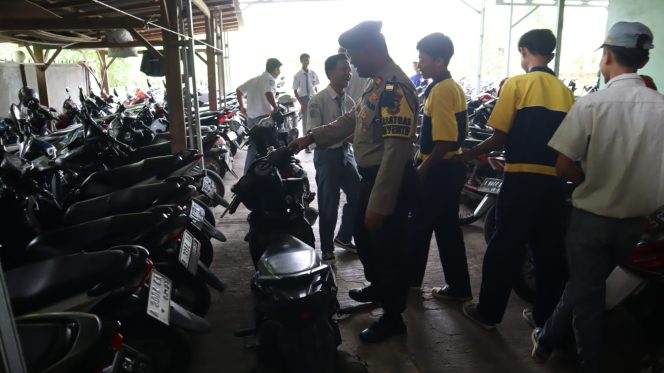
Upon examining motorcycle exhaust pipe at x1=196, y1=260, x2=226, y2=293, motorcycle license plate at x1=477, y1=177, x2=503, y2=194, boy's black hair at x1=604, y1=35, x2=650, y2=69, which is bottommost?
motorcycle exhaust pipe at x1=196, y1=260, x2=226, y2=293

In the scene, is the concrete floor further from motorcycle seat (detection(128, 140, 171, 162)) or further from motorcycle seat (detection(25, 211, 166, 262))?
motorcycle seat (detection(128, 140, 171, 162))

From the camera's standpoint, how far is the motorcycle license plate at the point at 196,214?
3016 mm

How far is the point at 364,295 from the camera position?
10.3 feet

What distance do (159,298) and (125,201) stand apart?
1160 mm

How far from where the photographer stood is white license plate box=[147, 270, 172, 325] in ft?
6.24

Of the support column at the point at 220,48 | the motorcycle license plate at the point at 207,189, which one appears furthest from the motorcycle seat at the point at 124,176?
the support column at the point at 220,48

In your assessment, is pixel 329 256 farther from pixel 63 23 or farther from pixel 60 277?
pixel 63 23

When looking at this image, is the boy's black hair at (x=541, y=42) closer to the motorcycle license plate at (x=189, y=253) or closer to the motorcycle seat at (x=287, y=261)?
the motorcycle seat at (x=287, y=261)

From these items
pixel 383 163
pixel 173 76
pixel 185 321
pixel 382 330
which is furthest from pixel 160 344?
pixel 173 76

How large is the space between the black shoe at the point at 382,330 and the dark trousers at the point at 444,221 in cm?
59

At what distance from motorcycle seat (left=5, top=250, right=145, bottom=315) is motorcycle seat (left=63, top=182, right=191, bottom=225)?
3.18 ft

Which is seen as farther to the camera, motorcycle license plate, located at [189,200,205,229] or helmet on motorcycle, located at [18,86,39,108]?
helmet on motorcycle, located at [18,86,39,108]

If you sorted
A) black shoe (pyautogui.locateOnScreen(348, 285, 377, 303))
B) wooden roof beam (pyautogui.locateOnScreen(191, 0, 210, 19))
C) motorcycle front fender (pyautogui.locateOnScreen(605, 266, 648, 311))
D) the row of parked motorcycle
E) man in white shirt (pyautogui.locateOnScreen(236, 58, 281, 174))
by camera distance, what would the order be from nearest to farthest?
the row of parked motorcycle
motorcycle front fender (pyautogui.locateOnScreen(605, 266, 648, 311))
black shoe (pyautogui.locateOnScreen(348, 285, 377, 303))
wooden roof beam (pyautogui.locateOnScreen(191, 0, 210, 19))
man in white shirt (pyautogui.locateOnScreen(236, 58, 281, 174))

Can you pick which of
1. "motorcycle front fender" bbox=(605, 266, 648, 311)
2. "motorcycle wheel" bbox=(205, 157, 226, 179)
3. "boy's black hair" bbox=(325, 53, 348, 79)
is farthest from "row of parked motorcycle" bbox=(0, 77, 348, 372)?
"motorcycle wheel" bbox=(205, 157, 226, 179)
